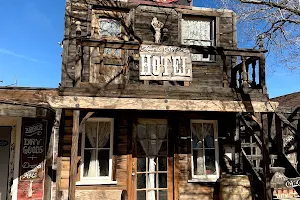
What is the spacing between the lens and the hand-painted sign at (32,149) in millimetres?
7527

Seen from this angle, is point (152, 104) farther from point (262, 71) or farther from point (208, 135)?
point (208, 135)

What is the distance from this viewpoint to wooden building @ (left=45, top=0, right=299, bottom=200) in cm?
641

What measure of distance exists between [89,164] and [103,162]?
37 cm

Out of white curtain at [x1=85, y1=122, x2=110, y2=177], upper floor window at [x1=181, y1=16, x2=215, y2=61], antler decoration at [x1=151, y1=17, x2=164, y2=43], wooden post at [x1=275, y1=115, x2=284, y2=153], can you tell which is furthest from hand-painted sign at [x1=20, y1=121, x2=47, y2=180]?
wooden post at [x1=275, y1=115, x2=284, y2=153]

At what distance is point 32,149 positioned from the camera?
25.0 feet

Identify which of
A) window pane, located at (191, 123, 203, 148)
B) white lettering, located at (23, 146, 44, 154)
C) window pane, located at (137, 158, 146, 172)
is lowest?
window pane, located at (137, 158, 146, 172)

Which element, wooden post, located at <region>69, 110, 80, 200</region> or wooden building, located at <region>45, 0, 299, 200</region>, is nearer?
wooden post, located at <region>69, 110, 80, 200</region>

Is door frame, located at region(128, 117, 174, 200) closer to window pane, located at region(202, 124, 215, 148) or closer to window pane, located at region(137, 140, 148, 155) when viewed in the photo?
window pane, located at region(137, 140, 148, 155)

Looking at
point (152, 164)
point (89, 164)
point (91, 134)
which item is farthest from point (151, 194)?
point (91, 134)

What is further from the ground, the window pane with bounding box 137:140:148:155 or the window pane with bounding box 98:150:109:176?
the window pane with bounding box 137:140:148:155

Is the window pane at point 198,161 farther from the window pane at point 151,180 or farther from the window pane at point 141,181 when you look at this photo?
the window pane at point 141,181

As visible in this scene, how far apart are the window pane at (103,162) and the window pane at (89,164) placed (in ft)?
Result: 0.46

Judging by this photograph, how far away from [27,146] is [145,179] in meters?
3.23

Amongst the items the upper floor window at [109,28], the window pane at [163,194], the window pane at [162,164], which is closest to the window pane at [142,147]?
the window pane at [162,164]
